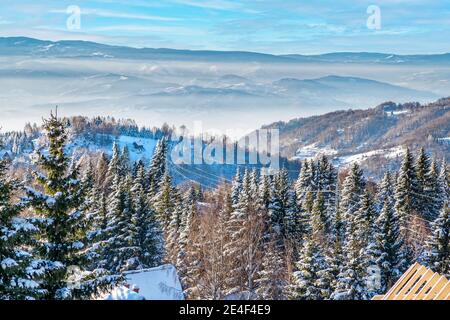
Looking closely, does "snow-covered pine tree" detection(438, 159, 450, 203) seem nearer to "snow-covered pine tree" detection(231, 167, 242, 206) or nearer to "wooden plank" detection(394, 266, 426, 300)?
"snow-covered pine tree" detection(231, 167, 242, 206)

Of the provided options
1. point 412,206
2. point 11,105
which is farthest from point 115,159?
point 11,105

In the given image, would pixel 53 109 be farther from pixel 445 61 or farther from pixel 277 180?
pixel 277 180

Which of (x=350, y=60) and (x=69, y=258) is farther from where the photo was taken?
(x=69, y=258)

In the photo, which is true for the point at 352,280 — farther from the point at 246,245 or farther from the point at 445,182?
the point at 445,182
